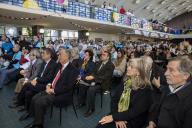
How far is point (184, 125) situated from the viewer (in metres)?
1.94

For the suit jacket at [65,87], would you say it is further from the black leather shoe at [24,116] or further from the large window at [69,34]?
the large window at [69,34]

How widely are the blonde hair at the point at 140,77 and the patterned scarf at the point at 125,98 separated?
88 mm

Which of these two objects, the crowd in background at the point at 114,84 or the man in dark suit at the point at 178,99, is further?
the crowd in background at the point at 114,84

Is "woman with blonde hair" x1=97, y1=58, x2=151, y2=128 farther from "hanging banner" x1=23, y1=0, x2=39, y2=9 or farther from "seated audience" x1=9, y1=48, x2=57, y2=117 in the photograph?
"hanging banner" x1=23, y1=0, x2=39, y2=9

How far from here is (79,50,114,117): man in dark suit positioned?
4605 millimetres

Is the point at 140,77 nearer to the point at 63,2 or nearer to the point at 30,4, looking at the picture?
the point at 30,4

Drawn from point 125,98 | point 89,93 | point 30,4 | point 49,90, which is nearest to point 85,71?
point 89,93

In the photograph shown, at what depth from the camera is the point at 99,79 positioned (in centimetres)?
476

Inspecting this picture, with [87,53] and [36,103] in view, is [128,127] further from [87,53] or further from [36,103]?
[87,53]

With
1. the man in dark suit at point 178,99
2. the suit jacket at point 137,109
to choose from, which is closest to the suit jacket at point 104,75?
the suit jacket at point 137,109

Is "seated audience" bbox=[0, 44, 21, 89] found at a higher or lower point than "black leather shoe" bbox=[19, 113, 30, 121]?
higher

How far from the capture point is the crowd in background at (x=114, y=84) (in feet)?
6.90

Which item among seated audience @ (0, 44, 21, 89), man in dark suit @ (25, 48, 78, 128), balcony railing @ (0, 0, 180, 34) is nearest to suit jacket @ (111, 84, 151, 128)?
man in dark suit @ (25, 48, 78, 128)

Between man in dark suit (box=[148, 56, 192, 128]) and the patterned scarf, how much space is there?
0.46 m
